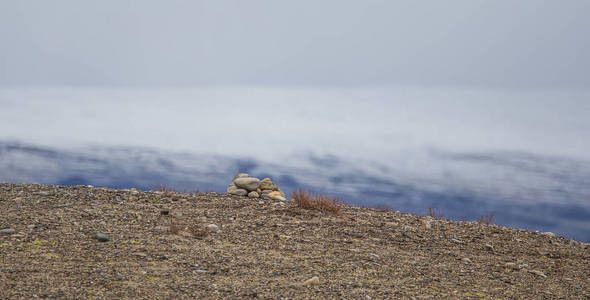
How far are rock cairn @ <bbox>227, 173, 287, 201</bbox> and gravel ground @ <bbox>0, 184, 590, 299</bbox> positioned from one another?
263mm

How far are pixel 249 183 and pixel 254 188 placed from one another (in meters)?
0.15

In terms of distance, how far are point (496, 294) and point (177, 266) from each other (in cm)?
399

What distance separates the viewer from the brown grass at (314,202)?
10.3 metres

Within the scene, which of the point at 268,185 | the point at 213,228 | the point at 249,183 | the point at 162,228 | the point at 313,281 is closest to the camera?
the point at 313,281

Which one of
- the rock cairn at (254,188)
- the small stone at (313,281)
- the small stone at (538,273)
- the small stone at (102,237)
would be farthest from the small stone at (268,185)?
the small stone at (538,273)

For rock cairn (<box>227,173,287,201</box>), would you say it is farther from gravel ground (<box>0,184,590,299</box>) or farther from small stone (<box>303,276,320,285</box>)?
small stone (<box>303,276,320,285</box>)

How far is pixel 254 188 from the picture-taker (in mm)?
10992

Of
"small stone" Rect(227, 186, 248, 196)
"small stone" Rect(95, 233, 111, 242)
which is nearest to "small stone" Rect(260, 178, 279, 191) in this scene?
"small stone" Rect(227, 186, 248, 196)

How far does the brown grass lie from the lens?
33.7 ft

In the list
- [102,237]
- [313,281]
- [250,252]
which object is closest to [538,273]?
[313,281]

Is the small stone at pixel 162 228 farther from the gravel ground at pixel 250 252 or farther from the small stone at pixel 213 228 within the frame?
the small stone at pixel 213 228

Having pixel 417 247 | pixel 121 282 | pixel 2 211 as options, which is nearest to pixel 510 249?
pixel 417 247

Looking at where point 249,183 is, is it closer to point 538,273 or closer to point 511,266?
point 511,266

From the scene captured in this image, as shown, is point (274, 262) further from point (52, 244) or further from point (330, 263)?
point (52, 244)
